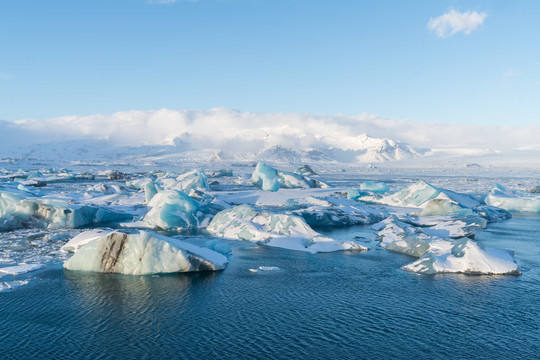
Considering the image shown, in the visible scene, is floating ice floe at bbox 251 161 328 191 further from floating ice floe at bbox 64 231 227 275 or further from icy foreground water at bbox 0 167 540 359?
floating ice floe at bbox 64 231 227 275

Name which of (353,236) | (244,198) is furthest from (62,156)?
(353,236)

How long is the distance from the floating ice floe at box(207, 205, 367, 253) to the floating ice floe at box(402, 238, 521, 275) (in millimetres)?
2393

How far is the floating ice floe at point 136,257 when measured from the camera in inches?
383

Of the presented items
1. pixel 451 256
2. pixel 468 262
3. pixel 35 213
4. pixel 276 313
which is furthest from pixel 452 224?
pixel 35 213

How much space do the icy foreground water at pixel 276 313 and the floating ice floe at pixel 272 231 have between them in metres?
1.57

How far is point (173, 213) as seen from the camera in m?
15.9

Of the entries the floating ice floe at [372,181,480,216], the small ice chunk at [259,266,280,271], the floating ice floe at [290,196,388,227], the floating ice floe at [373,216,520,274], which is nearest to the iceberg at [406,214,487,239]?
the floating ice floe at [372,181,480,216]

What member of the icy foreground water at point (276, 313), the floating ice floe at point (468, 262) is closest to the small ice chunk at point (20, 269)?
the icy foreground water at point (276, 313)

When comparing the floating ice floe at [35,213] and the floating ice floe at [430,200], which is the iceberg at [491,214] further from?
the floating ice floe at [35,213]

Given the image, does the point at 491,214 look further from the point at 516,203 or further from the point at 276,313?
the point at 276,313

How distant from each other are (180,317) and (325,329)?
242 centimetres

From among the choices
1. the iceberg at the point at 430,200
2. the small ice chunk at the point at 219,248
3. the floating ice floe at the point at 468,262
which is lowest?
the small ice chunk at the point at 219,248

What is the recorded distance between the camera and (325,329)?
6781 mm

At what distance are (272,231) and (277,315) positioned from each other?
6545 millimetres
